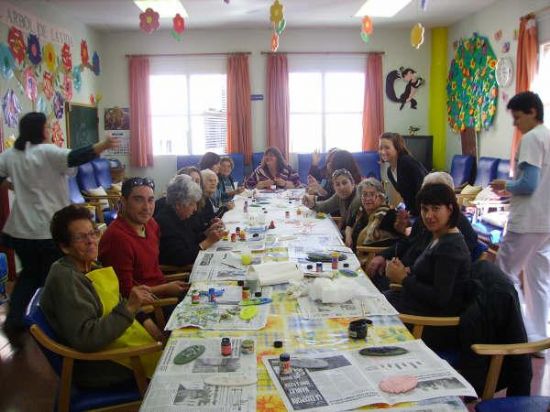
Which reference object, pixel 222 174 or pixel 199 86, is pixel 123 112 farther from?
pixel 222 174

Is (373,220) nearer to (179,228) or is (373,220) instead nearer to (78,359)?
(179,228)

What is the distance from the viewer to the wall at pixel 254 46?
7.43 meters

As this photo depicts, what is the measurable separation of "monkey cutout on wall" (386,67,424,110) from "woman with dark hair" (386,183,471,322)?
596cm

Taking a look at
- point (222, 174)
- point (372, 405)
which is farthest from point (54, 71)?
point (372, 405)

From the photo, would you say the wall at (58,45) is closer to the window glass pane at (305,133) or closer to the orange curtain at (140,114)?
the orange curtain at (140,114)

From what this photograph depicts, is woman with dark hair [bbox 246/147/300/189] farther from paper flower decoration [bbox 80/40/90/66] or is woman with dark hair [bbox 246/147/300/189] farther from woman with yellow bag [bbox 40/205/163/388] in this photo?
woman with yellow bag [bbox 40/205/163/388]

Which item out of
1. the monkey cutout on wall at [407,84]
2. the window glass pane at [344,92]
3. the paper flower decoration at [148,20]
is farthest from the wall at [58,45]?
the monkey cutout on wall at [407,84]

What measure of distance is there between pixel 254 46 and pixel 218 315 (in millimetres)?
6503

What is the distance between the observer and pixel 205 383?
120 cm

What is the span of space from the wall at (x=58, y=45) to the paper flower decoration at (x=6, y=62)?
0.17ft

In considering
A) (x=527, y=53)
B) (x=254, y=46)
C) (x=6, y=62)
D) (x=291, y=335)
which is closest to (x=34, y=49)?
(x=6, y=62)

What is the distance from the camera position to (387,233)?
3.11 m

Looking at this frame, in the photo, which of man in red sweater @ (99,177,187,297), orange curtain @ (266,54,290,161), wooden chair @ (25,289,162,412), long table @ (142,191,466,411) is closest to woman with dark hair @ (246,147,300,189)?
orange curtain @ (266,54,290,161)

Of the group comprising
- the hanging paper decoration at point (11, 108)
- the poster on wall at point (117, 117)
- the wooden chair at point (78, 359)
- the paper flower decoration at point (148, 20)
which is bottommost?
the wooden chair at point (78, 359)
